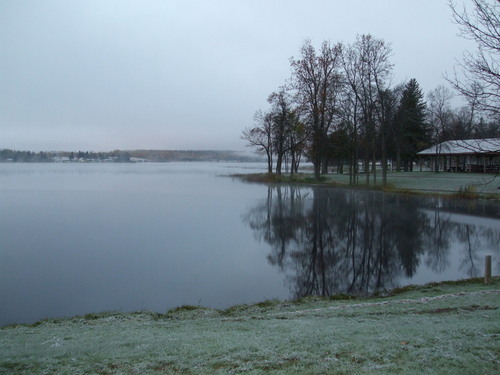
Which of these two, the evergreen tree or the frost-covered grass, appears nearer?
the frost-covered grass

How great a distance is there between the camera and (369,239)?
18516 millimetres

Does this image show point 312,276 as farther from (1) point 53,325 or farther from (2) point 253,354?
(2) point 253,354

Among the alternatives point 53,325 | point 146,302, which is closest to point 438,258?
point 146,302

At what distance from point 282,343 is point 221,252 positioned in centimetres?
1085

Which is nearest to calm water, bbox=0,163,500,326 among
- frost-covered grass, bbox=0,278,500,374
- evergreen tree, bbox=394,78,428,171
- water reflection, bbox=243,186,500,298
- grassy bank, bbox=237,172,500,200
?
water reflection, bbox=243,186,500,298

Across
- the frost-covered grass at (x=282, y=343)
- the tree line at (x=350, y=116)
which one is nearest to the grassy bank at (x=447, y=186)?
the tree line at (x=350, y=116)

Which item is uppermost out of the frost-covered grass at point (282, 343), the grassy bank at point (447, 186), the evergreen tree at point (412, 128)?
the evergreen tree at point (412, 128)

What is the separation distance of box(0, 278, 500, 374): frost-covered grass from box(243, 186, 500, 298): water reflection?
441 cm

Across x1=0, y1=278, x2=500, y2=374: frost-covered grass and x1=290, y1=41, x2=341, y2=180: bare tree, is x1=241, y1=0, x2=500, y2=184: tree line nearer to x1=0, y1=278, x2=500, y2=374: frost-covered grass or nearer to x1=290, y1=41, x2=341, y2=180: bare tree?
x1=290, y1=41, x2=341, y2=180: bare tree

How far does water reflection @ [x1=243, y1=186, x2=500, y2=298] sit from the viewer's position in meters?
→ 13.3

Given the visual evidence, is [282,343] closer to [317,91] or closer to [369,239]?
[369,239]

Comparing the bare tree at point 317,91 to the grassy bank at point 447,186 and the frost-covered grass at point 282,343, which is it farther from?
the frost-covered grass at point 282,343

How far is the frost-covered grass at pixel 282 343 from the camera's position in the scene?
4.55 m

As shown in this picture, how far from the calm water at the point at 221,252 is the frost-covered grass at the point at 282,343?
8.91ft
